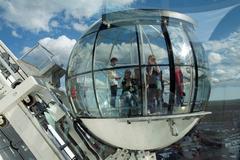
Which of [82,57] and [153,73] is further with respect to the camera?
[82,57]

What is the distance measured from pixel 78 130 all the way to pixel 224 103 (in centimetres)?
286

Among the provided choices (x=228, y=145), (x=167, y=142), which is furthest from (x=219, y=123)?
(x=167, y=142)

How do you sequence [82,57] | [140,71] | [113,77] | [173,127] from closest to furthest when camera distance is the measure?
[140,71] → [113,77] → [173,127] → [82,57]

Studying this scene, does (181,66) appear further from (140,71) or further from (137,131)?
(137,131)

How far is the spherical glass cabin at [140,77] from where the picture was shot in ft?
19.1

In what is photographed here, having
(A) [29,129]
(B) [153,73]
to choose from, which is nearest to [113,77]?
(B) [153,73]

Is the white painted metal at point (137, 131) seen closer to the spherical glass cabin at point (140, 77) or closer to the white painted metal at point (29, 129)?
the spherical glass cabin at point (140, 77)

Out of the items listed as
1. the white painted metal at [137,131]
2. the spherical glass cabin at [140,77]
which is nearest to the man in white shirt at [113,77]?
the spherical glass cabin at [140,77]

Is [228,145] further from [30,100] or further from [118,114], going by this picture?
[30,100]

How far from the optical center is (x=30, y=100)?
607 cm

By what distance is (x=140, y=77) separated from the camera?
18.9 feet

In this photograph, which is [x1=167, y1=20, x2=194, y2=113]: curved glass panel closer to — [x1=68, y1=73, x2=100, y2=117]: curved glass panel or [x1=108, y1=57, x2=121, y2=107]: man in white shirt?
[x1=108, y1=57, x2=121, y2=107]: man in white shirt

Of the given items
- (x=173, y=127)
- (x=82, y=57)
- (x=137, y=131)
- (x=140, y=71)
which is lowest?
(x=173, y=127)

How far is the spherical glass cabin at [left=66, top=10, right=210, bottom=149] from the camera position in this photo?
5.81 m
